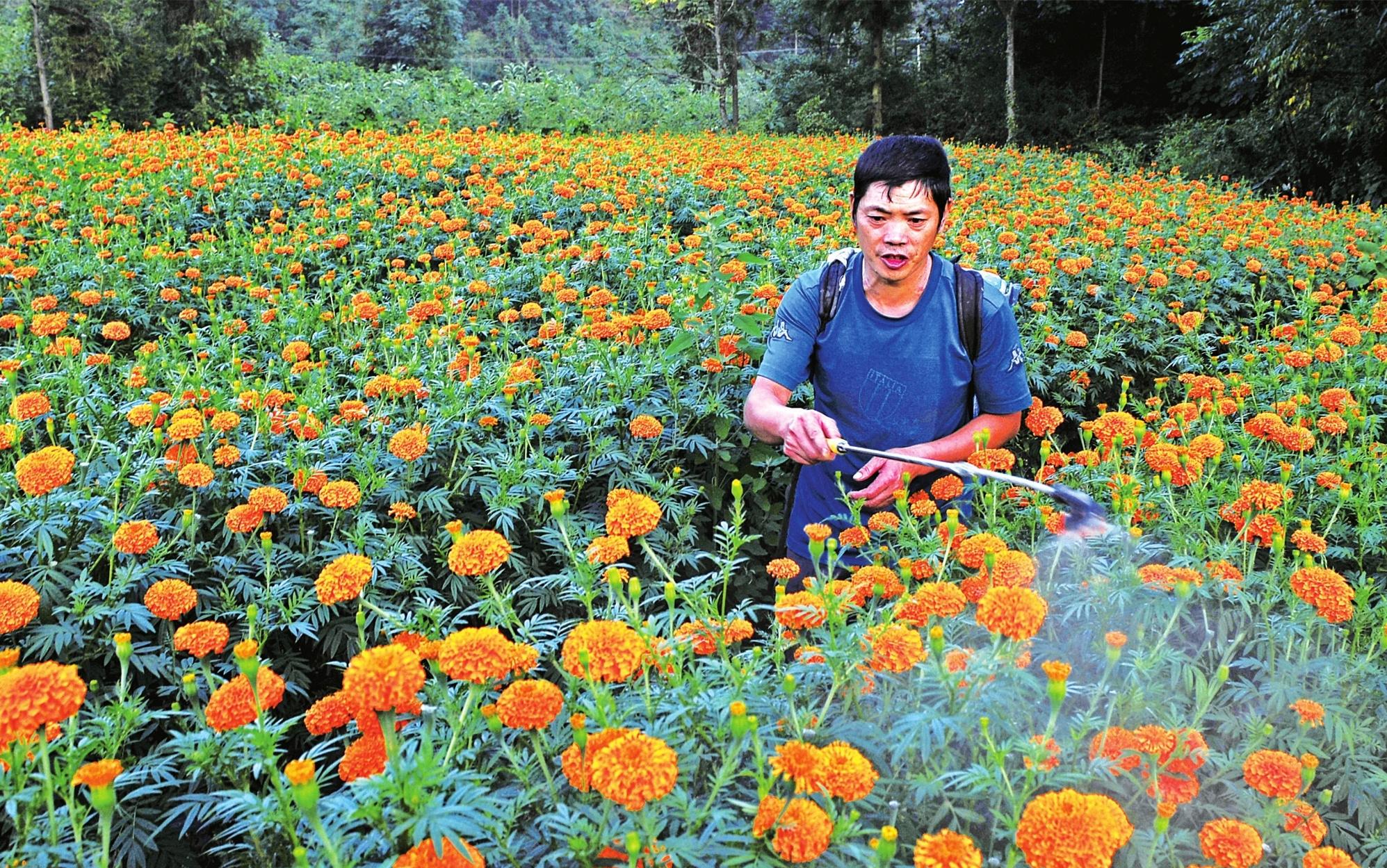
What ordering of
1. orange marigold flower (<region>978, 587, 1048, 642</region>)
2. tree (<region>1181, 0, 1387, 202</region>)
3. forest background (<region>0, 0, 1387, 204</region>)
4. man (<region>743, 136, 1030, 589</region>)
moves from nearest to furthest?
orange marigold flower (<region>978, 587, 1048, 642</region>), man (<region>743, 136, 1030, 589</region>), tree (<region>1181, 0, 1387, 202</region>), forest background (<region>0, 0, 1387, 204</region>)

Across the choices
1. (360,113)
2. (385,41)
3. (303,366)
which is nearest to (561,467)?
(303,366)

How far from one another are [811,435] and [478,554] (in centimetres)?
85

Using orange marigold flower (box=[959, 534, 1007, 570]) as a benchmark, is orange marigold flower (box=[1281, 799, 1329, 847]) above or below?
below

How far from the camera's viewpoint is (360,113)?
14.9 meters

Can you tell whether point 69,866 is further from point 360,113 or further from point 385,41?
point 385,41

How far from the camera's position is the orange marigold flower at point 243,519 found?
2.05 metres

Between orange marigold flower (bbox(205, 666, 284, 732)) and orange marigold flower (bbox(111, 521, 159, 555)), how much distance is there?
765 mm

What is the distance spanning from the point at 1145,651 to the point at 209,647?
1.56m

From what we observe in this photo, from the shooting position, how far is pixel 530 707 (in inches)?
45.5

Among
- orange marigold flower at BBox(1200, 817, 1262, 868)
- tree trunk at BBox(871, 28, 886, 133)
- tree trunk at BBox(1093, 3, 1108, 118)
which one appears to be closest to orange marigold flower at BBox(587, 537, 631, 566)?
orange marigold flower at BBox(1200, 817, 1262, 868)

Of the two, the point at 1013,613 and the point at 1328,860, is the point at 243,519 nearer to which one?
the point at 1013,613

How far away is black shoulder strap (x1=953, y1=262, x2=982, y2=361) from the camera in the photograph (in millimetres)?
2391

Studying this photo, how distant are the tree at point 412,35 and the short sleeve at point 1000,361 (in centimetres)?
3145

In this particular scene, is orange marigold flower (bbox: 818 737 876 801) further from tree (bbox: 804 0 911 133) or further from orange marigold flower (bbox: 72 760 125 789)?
tree (bbox: 804 0 911 133)
